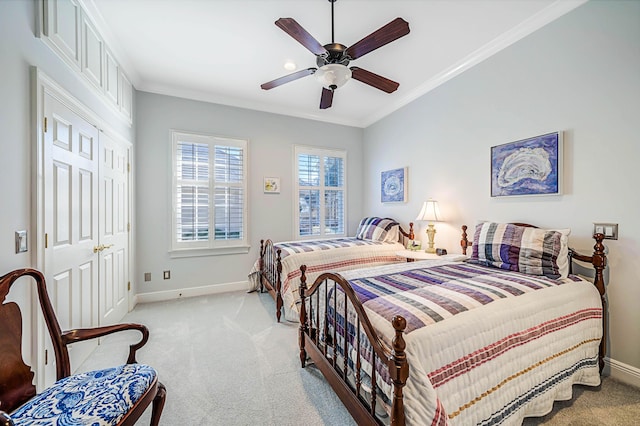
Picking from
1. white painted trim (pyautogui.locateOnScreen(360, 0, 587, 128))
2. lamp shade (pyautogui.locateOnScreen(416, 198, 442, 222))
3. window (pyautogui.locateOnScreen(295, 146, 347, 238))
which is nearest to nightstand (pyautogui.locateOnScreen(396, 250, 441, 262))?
lamp shade (pyautogui.locateOnScreen(416, 198, 442, 222))

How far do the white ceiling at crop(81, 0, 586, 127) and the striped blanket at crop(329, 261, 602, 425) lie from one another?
2.24 m

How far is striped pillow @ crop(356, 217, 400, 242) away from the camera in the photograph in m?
3.86

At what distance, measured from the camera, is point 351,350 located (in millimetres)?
1522

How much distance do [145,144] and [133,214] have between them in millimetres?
969

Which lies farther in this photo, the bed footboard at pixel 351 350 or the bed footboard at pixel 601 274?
the bed footboard at pixel 601 274

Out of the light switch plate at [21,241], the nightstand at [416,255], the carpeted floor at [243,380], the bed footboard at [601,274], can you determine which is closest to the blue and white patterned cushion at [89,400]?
the carpeted floor at [243,380]

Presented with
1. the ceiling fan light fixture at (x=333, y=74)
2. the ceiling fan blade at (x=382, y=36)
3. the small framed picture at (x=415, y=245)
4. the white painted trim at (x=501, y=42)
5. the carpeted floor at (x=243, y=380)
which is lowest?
the carpeted floor at (x=243, y=380)

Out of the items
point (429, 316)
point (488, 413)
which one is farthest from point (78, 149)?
point (488, 413)

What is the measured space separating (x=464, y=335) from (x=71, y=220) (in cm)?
276

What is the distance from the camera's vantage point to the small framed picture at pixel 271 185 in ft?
13.7

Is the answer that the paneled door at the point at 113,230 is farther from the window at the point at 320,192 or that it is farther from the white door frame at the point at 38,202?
the window at the point at 320,192

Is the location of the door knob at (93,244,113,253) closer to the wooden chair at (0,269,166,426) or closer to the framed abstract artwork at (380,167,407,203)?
the wooden chair at (0,269,166,426)

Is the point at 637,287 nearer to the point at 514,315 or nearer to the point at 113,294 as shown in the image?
the point at 514,315

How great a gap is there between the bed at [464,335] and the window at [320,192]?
8.06 ft
